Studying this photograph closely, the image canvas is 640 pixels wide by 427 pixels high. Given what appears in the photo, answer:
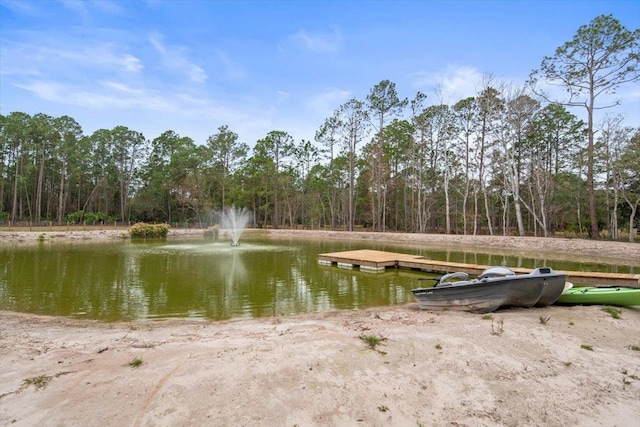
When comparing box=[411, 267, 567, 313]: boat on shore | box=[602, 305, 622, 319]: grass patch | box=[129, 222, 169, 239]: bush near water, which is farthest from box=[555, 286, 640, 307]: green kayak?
box=[129, 222, 169, 239]: bush near water

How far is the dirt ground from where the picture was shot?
2699 millimetres

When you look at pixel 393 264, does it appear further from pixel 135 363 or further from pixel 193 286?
pixel 135 363

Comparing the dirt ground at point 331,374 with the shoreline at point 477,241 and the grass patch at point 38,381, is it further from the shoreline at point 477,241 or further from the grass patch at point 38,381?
the shoreline at point 477,241

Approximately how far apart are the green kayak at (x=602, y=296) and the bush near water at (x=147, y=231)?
28.0 m

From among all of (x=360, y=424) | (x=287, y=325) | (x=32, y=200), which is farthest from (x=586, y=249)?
(x=32, y=200)

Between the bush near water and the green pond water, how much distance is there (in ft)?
41.5

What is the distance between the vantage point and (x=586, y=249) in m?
16.0

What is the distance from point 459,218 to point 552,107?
621 inches

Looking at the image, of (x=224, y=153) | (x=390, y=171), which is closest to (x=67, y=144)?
(x=224, y=153)

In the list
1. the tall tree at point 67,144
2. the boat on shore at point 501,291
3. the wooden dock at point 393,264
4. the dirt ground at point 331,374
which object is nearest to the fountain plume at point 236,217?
the tall tree at point 67,144

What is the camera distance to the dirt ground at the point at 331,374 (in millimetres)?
2699

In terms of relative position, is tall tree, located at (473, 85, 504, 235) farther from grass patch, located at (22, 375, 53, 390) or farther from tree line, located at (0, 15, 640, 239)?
grass patch, located at (22, 375, 53, 390)

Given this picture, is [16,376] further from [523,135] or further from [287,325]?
[523,135]

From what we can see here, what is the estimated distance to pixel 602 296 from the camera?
598 cm
